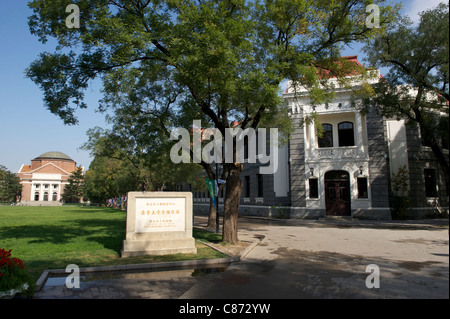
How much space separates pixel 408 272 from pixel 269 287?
11.4 ft

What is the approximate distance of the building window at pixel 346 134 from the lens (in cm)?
2472

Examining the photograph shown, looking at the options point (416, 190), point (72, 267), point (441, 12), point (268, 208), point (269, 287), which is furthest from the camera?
point (268, 208)

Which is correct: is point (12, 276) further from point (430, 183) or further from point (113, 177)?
point (113, 177)

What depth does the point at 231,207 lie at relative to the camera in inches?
461

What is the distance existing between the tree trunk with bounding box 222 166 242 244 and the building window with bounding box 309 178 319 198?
46.8 ft

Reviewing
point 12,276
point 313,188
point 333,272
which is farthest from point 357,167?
point 12,276

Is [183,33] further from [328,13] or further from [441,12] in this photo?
[441,12]

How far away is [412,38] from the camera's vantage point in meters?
17.5

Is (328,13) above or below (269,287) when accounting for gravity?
above

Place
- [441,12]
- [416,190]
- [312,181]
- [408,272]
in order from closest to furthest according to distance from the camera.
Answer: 1. [408,272]
2. [441,12]
3. [416,190]
4. [312,181]

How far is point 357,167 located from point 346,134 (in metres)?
2.96

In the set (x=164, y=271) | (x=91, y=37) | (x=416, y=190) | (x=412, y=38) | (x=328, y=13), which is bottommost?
(x=164, y=271)

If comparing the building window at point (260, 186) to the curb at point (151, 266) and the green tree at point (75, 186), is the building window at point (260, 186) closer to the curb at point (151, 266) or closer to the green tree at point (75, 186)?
the curb at point (151, 266)

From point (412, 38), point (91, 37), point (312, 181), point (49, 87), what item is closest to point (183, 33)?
point (91, 37)
